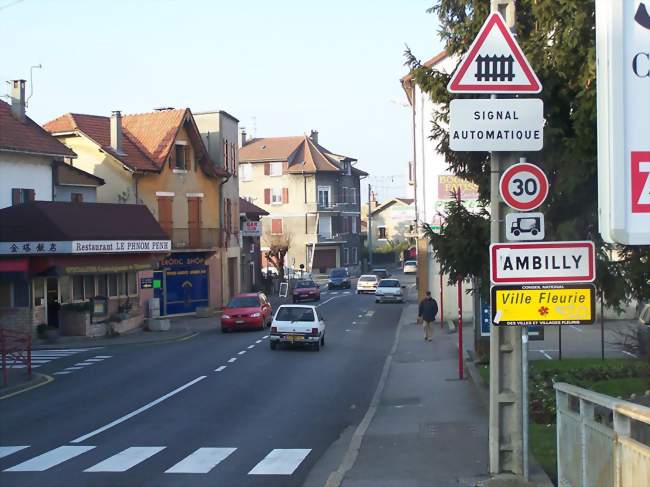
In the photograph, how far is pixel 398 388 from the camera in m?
22.2

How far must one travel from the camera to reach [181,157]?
4972cm

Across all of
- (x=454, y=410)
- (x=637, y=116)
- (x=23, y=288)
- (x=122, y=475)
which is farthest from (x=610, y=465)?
(x=23, y=288)

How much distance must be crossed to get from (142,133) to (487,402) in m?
36.3

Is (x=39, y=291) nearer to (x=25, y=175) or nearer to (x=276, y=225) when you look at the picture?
(x=25, y=175)

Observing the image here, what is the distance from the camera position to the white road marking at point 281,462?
42.4 ft

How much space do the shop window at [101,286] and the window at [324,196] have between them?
50799 mm

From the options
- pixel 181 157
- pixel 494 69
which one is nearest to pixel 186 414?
pixel 494 69

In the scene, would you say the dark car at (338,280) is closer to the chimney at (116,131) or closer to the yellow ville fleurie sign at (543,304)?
the chimney at (116,131)

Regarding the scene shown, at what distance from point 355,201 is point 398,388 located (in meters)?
75.7

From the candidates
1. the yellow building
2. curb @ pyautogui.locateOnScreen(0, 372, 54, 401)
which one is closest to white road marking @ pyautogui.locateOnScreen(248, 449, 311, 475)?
curb @ pyautogui.locateOnScreen(0, 372, 54, 401)

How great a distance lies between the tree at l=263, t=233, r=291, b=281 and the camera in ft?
227

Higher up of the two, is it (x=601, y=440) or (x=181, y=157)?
(x=181, y=157)

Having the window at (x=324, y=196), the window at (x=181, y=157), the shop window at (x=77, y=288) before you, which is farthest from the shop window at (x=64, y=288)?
the window at (x=324, y=196)

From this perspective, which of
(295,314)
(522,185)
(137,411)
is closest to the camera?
(522,185)
